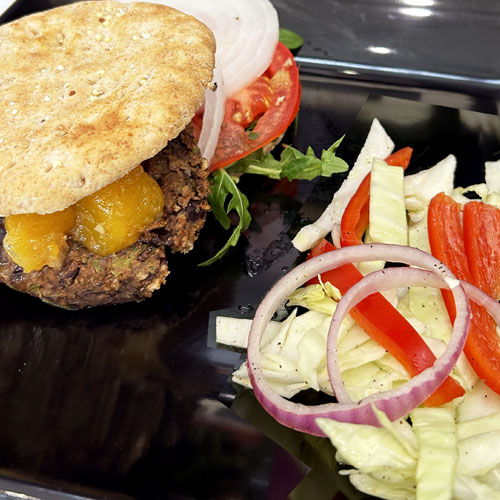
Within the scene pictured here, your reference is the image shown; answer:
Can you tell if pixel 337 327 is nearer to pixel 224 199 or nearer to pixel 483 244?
pixel 483 244

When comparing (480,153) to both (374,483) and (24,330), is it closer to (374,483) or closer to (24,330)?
(374,483)

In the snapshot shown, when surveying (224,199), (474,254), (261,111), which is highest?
(261,111)

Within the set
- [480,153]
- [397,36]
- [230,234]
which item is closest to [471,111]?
[480,153]

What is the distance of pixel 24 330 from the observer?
307 centimetres

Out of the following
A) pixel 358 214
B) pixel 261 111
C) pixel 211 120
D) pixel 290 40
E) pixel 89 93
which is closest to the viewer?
pixel 89 93

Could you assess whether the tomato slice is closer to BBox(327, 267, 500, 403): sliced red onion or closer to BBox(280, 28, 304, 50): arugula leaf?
BBox(280, 28, 304, 50): arugula leaf

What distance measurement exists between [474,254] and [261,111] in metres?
1.50

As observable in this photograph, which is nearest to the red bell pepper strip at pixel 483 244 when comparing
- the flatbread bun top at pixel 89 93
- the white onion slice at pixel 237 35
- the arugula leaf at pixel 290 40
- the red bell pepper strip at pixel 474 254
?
the red bell pepper strip at pixel 474 254

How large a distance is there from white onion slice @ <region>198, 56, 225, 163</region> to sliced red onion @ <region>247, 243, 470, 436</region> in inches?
36.2

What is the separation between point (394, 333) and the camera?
2.61m

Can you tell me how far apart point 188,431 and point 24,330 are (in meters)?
1.00

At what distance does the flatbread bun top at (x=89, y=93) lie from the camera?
254 cm

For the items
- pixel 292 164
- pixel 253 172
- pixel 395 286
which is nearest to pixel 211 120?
pixel 253 172

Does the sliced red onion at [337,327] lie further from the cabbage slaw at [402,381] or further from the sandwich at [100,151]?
the sandwich at [100,151]
